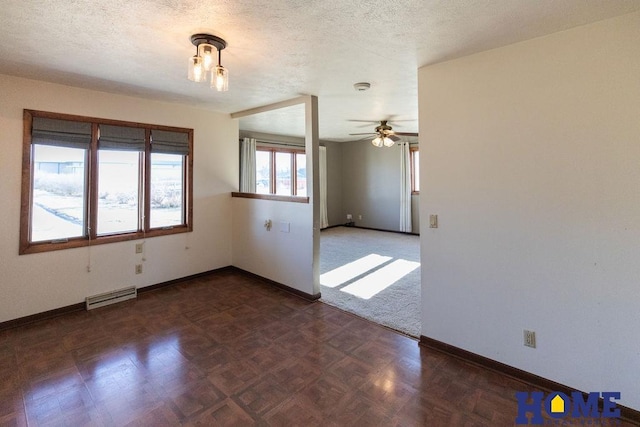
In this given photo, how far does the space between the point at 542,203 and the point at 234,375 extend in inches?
98.2

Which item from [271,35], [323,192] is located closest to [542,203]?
[271,35]

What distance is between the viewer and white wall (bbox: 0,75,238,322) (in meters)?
2.92

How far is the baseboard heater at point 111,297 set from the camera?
3.41 m

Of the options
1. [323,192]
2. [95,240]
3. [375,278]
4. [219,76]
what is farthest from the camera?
[323,192]

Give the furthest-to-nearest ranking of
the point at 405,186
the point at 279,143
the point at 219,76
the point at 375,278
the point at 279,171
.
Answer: the point at 405,186 → the point at 279,171 → the point at 279,143 → the point at 375,278 → the point at 219,76

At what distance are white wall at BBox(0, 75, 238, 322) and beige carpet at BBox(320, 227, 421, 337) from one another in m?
1.88

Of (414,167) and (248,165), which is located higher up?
(414,167)

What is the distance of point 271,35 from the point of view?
2.07m

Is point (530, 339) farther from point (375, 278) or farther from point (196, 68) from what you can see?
point (196, 68)

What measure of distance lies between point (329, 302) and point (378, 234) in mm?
4290

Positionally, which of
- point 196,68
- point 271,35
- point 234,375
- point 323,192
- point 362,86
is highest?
point 362,86

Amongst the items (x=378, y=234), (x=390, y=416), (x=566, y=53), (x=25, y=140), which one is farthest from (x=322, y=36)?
(x=378, y=234)

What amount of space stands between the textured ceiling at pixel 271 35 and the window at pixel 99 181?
1.74ft

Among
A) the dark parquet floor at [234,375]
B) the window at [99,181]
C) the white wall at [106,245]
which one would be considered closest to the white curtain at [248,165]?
the white wall at [106,245]
